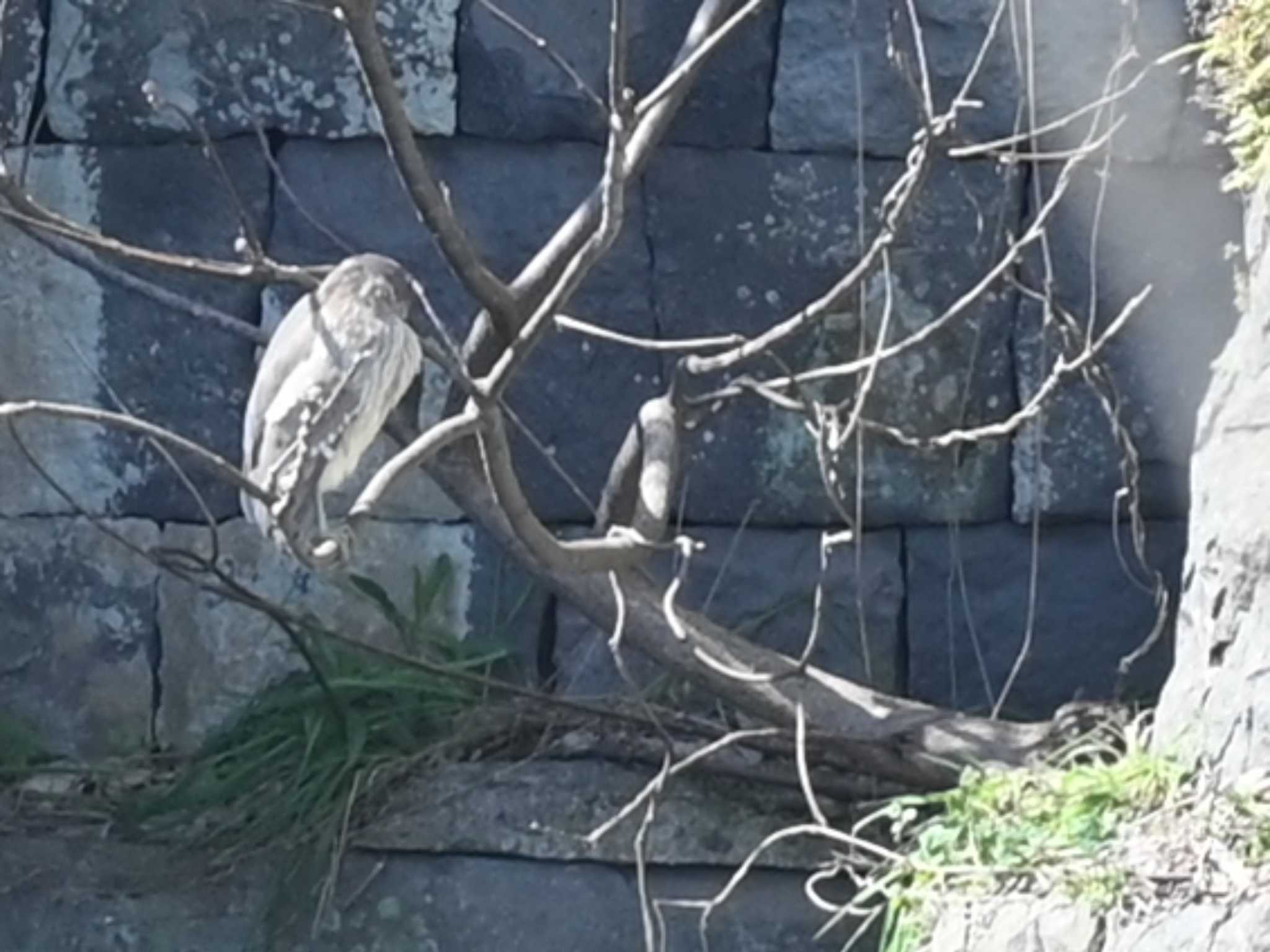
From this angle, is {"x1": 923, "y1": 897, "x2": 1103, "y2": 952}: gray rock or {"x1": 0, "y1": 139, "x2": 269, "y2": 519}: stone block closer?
{"x1": 923, "y1": 897, "x2": 1103, "y2": 952}: gray rock

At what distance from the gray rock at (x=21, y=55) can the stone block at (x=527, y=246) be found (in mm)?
385

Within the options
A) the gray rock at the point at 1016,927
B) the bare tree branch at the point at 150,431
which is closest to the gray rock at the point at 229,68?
the bare tree branch at the point at 150,431

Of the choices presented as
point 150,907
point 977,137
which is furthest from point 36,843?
point 977,137

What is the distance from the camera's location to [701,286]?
3971 mm

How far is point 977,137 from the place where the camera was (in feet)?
12.9

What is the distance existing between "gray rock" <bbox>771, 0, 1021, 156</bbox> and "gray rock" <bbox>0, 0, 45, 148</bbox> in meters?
1.08

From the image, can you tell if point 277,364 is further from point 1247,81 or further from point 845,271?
point 1247,81

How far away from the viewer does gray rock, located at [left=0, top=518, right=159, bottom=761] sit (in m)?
4.09

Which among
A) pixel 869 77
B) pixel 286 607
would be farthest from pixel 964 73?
pixel 286 607

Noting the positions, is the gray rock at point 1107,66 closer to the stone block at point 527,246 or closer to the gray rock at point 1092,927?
the stone block at point 527,246

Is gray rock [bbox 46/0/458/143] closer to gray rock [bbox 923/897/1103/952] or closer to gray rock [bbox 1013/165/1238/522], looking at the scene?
gray rock [bbox 1013/165/1238/522]

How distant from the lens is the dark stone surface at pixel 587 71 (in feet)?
12.9

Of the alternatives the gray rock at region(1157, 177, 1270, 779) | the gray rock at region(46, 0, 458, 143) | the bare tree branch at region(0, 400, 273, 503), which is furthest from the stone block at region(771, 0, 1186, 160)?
the bare tree branch at region(0, 400, 273, 503)

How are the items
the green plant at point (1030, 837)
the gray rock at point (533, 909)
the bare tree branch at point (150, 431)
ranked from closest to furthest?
the bare tree branch at point (150, 431) < the green plant at point (1030, 837) < the gray rock at point (533, 909)
